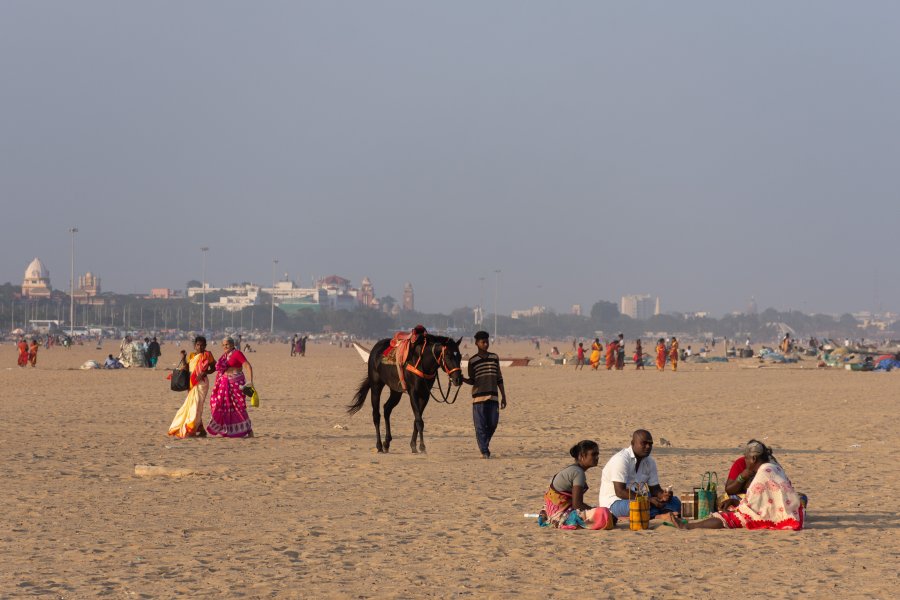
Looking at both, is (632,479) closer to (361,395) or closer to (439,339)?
(439,339)

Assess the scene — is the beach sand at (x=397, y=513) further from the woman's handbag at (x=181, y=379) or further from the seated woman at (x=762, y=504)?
the woman's handbag at (x=181, y=379)

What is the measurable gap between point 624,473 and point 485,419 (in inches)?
182

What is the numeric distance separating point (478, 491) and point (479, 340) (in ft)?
8.44

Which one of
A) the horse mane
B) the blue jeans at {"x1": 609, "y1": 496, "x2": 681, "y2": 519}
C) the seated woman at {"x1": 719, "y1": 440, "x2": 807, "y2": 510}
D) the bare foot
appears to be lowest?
the bare foot

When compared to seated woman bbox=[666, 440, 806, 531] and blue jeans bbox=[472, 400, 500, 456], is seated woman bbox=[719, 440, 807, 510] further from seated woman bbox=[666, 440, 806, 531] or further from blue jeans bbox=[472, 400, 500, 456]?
blue jeans bbox=[472, 400, 500, 456]

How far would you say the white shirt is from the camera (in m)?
9.52

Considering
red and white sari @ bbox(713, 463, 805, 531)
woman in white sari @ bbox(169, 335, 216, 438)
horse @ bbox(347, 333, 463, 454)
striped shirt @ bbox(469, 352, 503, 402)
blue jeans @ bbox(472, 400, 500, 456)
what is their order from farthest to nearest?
woman in white sari @ bbox(169, 335, 216, 438)
horse @ bbox(347, 333, 463, 454)
blue jeans @ bbox(472, 400, 500, 456)
striped shirt @ bbox(469, 352, 503, 402)
red and white sari @ bbox(713, 463, 805, 531)

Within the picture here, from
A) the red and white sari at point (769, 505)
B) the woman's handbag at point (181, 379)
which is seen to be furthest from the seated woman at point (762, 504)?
the woman's handbag at point (181, 379)

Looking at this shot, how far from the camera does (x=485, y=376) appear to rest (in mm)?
13828

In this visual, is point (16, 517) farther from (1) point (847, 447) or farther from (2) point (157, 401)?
(2) point (157, 401)

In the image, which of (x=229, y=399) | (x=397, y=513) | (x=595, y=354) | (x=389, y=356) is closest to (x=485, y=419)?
(x=389, y=356)

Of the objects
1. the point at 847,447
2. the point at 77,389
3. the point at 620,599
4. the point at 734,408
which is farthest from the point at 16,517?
A: the point at 77,389

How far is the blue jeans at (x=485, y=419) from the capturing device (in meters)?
13.9

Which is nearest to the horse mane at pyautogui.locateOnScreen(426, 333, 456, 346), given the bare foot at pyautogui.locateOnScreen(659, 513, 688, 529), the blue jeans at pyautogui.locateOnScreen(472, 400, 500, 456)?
the blue jeans at pyautogui.locateOnScreen(472, 400, 500, 456)
